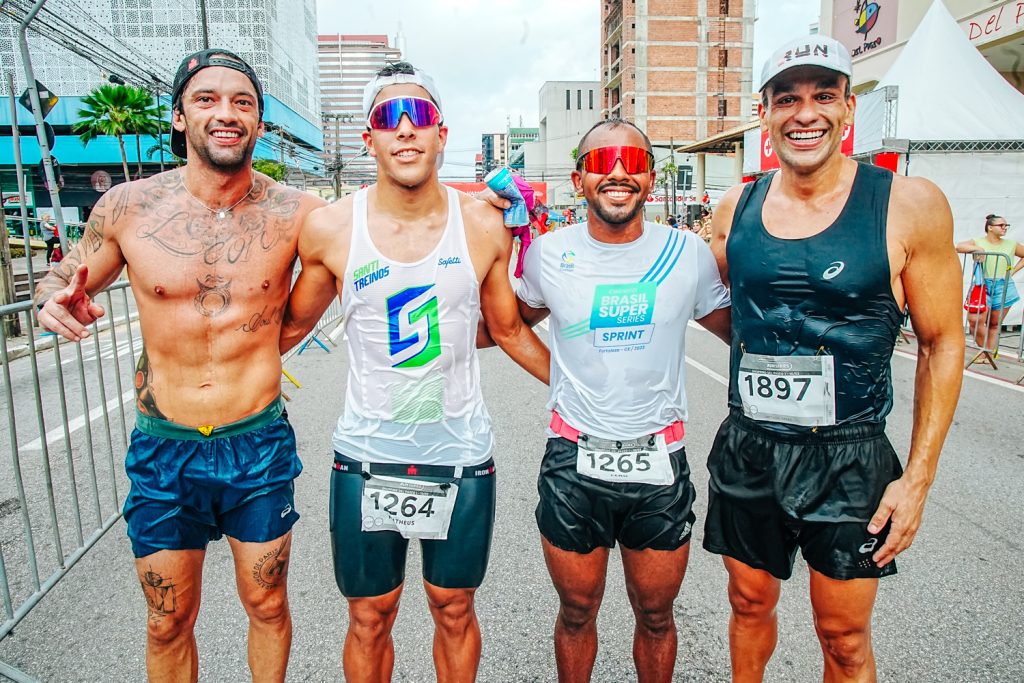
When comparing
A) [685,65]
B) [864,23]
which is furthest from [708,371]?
[685,65]

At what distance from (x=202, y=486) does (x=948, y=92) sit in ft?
39.7

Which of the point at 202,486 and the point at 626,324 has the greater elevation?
the point at 626,324

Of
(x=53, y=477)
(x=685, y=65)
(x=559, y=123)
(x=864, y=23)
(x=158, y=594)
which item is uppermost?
(x=559, y=123)

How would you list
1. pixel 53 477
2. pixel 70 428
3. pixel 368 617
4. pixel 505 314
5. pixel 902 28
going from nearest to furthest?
pixel 368 617, pixel 505 314, pixel 53 477, pixel 70 428, pixel 902 28

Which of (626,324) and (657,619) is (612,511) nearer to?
(657,619)

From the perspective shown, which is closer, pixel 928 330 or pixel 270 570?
pixel 928 330

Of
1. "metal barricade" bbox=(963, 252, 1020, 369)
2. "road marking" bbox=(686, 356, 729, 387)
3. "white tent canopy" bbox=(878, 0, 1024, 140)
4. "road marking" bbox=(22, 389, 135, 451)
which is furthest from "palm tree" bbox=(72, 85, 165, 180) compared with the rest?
"metal barricade" bbox=(963, 252, 1020, 369)

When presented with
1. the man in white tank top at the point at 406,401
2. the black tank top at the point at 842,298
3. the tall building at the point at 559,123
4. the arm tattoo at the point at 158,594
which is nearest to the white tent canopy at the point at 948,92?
the black tank top at the point at 842,298

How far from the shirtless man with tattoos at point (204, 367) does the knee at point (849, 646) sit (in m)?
1.89

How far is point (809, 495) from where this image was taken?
2232 mm

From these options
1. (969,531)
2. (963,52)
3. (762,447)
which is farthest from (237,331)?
(963,52)

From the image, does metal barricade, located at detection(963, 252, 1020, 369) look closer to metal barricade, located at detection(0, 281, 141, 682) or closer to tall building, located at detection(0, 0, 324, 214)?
metal barricade, located at detection(0, 281, 141, 682)

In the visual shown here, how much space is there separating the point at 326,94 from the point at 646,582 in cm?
18013

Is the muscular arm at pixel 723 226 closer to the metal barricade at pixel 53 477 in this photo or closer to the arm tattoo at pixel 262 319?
the arm tattoo at pixel 262 319
